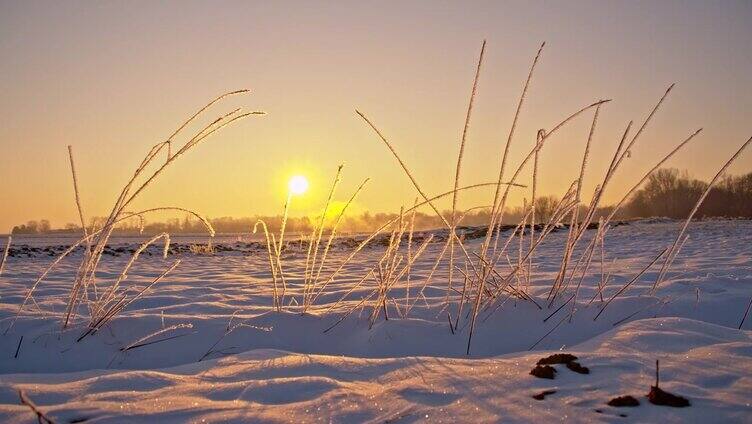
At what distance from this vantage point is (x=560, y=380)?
55.1 inches

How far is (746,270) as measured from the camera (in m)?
3.89

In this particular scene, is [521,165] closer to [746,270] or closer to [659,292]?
[659,292]

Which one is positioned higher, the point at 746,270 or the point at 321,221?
the point at 321,221

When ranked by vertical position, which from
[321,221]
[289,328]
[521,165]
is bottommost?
[289,328]

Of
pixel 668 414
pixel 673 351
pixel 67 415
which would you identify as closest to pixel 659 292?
pixel 673 351

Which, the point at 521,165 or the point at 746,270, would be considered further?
the point at 746,270

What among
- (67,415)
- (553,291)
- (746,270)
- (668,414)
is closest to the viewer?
(668,414)

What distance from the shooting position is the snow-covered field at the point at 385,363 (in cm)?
124

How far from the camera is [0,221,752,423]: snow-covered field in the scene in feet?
4.06

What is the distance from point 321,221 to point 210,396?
57.2 inches

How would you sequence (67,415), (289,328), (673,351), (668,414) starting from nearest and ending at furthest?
(668,414)
(67,415)
(673,351)
(289,328)

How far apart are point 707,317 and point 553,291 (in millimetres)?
695

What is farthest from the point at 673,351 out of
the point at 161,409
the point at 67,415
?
the point at 67,415

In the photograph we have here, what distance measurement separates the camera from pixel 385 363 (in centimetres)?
172
